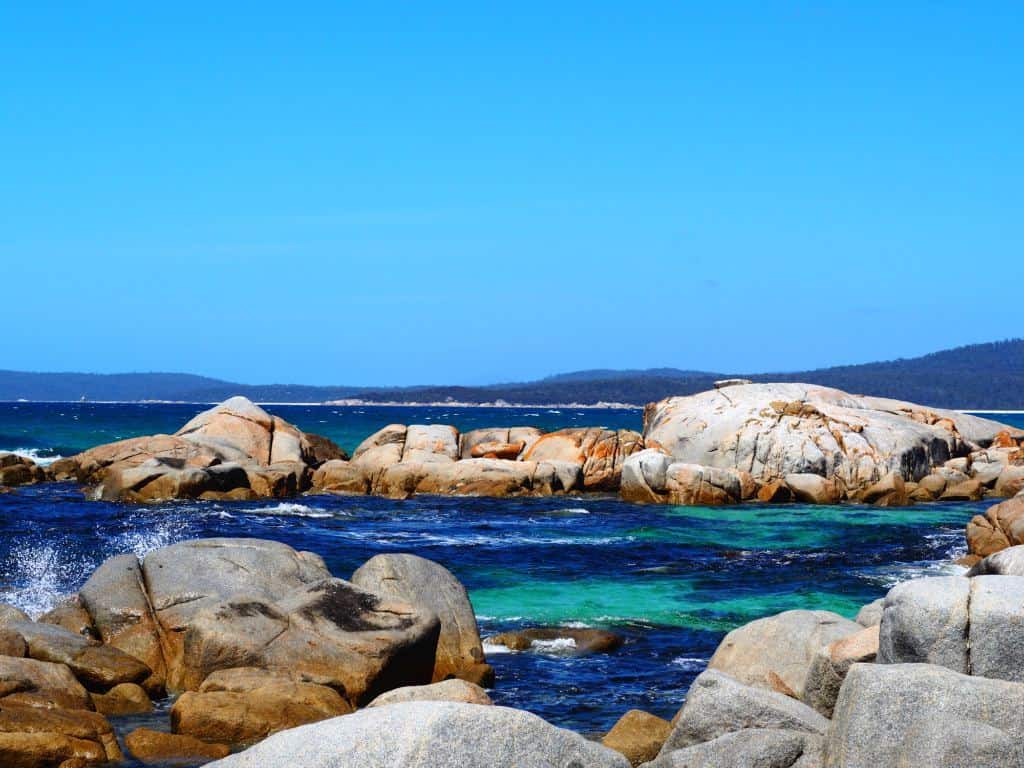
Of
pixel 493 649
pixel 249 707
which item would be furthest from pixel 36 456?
pixel 249 707

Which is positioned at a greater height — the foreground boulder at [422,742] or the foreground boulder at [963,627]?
the foreground boulder at [963,627]

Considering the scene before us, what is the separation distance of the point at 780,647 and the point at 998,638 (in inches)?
135

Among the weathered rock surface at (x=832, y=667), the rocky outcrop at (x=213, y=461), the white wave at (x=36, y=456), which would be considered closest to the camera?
the weathered rock surface at (x=832, y=667)

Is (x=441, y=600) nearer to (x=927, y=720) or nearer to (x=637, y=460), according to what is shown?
(x=927, y=720)

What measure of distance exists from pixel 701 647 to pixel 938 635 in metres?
7.30

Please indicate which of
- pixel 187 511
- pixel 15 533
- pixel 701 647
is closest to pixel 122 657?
pixel 701 647

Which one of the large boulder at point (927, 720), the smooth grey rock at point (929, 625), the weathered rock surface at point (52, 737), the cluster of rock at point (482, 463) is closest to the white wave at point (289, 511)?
the cluster of rock at point (482, 463)

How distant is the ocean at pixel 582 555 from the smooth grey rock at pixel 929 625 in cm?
360

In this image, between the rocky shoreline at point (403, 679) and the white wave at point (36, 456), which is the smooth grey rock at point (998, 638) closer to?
the rocky shoreline at point (403, 679)

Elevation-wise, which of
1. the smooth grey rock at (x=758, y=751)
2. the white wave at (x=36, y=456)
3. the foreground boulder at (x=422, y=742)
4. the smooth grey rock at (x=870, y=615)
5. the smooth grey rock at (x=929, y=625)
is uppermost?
the smooth grey rock at (x=929, y=625)

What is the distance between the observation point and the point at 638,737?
435 inches

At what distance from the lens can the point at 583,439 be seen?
4178 centimetres

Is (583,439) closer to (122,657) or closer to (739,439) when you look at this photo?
(739,439)

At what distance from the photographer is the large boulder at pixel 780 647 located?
40.3 ft
